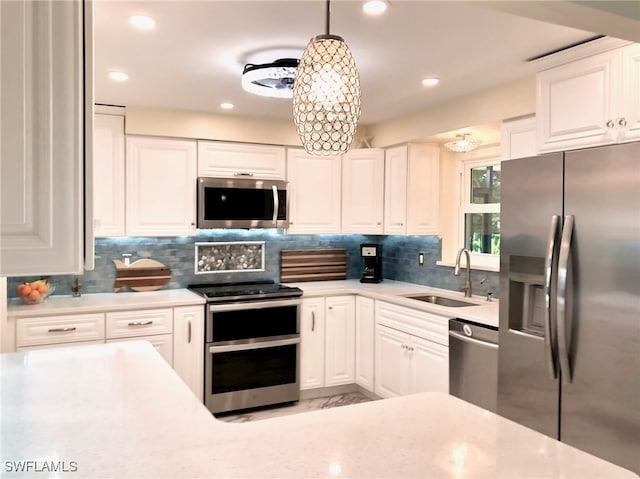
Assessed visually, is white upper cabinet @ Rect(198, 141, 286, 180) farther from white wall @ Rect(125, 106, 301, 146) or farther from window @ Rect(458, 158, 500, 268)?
window @ Rect(458, 158, 500, 268)

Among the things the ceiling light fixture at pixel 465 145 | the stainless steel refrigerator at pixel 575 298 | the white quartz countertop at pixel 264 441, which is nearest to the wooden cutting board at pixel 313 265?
the ceiling light fixture at pixel 465 145

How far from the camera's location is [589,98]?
7.68 ft

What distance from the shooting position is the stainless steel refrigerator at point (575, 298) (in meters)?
1.95

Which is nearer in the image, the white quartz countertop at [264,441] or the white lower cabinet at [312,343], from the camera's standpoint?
the white quartz countertop at [264,441]

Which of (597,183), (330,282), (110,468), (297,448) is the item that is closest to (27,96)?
(110,468)

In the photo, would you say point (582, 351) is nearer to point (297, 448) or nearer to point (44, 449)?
point (297, 448)

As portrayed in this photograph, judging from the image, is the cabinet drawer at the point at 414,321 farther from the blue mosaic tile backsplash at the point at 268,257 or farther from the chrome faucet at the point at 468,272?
the blue mosaic tile backsplash at the point at 268,257

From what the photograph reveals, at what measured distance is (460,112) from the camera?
135 inches

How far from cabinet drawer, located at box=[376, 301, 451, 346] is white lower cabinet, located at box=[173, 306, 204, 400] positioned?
136cm

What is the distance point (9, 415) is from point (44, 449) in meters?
0.30

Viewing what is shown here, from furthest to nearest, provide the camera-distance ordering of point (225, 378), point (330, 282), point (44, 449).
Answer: point (330, 282), point (225, 378), point (44, 449)

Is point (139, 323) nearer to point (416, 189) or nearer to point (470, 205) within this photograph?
point (416, 189)

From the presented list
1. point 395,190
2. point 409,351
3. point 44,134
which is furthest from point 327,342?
point 44,134

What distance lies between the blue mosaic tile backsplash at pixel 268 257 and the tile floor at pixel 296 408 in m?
1.12
